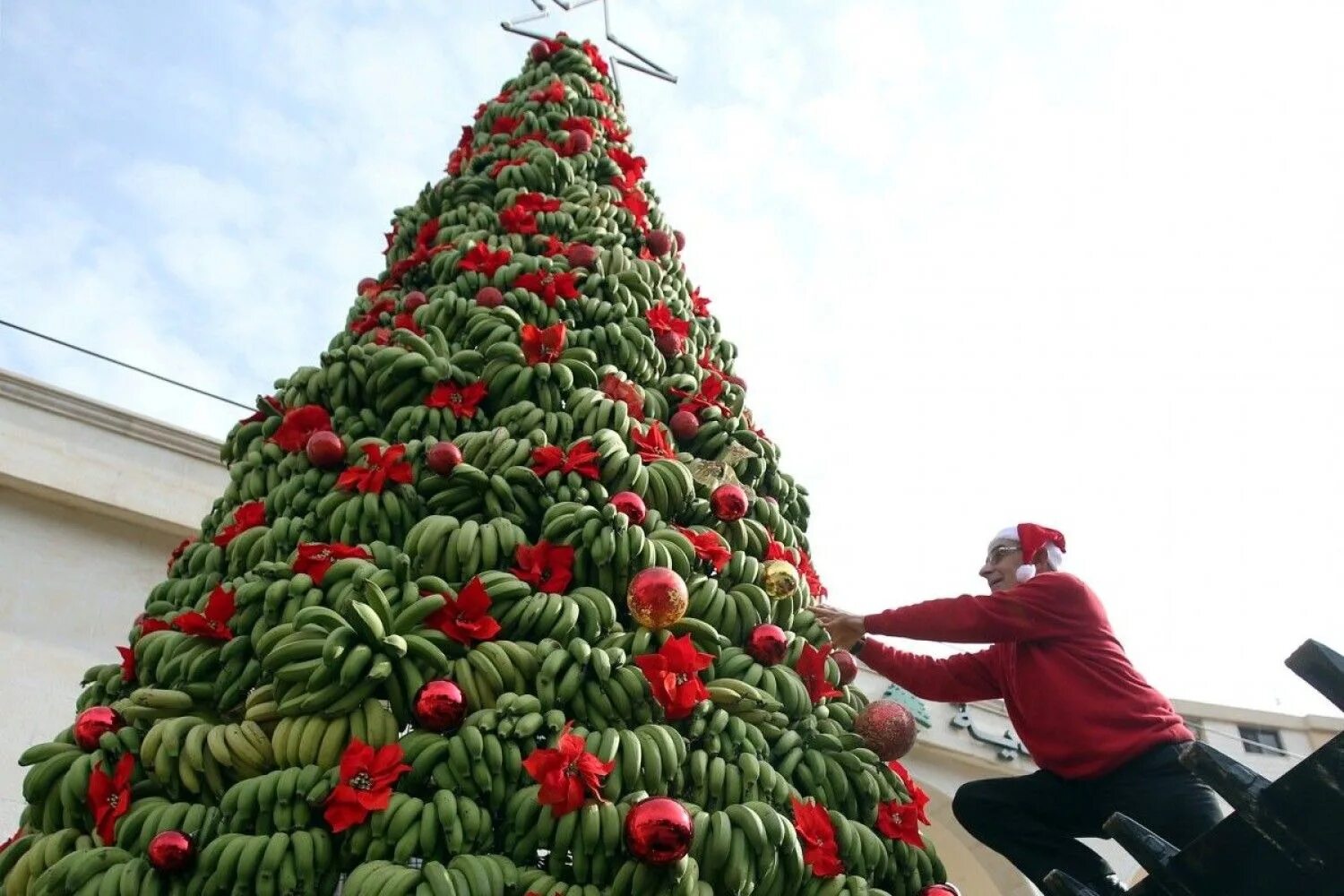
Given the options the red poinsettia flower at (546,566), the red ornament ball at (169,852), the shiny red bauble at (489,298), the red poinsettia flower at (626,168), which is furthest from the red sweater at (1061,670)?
the red poinsettia flower at (626,168)

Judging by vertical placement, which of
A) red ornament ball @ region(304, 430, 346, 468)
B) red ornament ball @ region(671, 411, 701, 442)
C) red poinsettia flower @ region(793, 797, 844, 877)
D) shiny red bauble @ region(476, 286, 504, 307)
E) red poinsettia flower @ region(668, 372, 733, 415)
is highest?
shiny red bauble @ region(476, 286, 504, 307)

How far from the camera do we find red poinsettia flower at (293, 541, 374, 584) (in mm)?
2709

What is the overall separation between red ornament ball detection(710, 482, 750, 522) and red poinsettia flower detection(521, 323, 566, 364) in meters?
0.71

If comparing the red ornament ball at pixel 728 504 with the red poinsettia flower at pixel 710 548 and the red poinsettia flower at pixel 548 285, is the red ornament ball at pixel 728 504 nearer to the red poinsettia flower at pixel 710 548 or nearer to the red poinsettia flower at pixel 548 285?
the red poinsettia flower at pixel 710 548

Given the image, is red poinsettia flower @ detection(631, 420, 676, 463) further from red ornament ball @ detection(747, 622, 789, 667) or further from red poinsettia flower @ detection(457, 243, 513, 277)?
red poinsettia flower @ detection(457, 243, 513, 277)

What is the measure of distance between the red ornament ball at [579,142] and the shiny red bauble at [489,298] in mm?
1525

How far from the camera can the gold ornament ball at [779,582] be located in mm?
3088

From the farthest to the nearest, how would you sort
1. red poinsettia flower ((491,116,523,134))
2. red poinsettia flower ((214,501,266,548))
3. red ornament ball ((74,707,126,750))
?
red poinsettia flower ((491,116,523,134)), red poinsettia flower ((214,501,266,548)), red ornament ball ((74,707,126,750))

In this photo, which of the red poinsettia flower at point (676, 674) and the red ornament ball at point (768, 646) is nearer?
the red poinsettia flower at point (676, 674)

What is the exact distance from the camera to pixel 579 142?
16.3 ft

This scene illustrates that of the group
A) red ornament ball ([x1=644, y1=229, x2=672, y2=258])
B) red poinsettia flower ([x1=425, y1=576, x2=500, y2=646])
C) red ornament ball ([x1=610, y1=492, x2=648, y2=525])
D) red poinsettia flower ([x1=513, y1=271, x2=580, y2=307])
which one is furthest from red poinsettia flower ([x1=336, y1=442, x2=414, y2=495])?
red ornament ball ([x1=644, y1=229, x2=672, y2=258])

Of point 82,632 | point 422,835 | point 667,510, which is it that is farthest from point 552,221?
point 82,632

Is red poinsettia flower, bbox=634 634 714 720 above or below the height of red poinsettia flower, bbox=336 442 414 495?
below

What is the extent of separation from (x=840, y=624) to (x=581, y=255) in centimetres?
167
